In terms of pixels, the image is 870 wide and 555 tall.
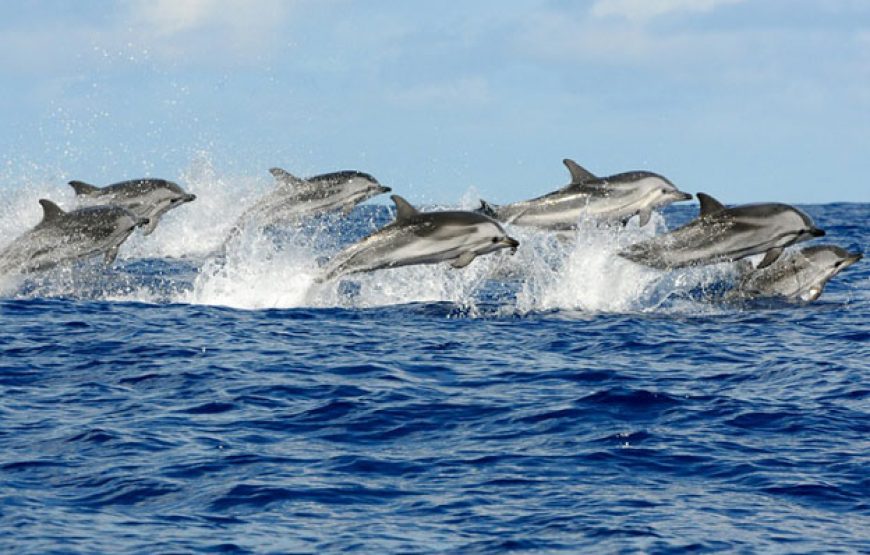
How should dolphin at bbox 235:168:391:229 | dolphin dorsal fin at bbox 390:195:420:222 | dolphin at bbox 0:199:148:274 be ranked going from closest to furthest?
1. dolphin dorsal fin at bbox 390:195:420:222
2. dolphin at bbox 0:199:148:274
3. dolphin at bbox 235:168:391:229

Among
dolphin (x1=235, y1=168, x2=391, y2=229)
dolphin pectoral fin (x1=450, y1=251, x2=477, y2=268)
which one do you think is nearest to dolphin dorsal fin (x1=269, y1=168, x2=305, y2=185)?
dolphin (x1=235, y1=168, x2=391, y2=229)

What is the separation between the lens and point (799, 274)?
64.2 ft

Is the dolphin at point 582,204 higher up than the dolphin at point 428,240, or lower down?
higher up

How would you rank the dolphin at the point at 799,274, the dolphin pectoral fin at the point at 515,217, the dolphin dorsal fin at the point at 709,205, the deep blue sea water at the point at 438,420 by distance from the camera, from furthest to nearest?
the dolphin pectoral fin at the point at 515,217
the dolphin at the point at 799,274
the dolphin dorsal fin at the point at 709,205
the deep blue sea water at the point at 438,420

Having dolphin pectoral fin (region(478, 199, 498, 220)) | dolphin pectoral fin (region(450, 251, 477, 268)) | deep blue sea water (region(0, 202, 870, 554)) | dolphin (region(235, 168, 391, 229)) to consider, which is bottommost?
deep blue sea water (region(0, 202, 870, 554))

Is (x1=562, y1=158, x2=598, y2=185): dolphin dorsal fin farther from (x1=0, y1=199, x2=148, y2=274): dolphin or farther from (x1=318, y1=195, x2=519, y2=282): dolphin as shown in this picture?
(x1=0, y1=199, x2=148, y2=274): dolphin

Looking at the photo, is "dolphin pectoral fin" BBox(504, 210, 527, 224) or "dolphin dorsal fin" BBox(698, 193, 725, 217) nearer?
"dolphin dorsal fin" BBox(698, 193, 725, 217)

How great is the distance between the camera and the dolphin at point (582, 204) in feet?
64.6

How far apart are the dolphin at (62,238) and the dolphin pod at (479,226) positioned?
14 millimetres

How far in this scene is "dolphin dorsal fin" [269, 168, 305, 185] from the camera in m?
22.6

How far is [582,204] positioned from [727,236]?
119 inches

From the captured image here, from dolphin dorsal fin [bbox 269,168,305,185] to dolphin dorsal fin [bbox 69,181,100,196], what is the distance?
2940 mm

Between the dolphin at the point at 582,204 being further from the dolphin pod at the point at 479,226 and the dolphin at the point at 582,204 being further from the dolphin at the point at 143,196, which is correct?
the dolphin at the point at 143,196

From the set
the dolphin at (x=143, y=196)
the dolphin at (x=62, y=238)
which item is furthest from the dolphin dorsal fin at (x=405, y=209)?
the dolphin at (x=143, y=196)
